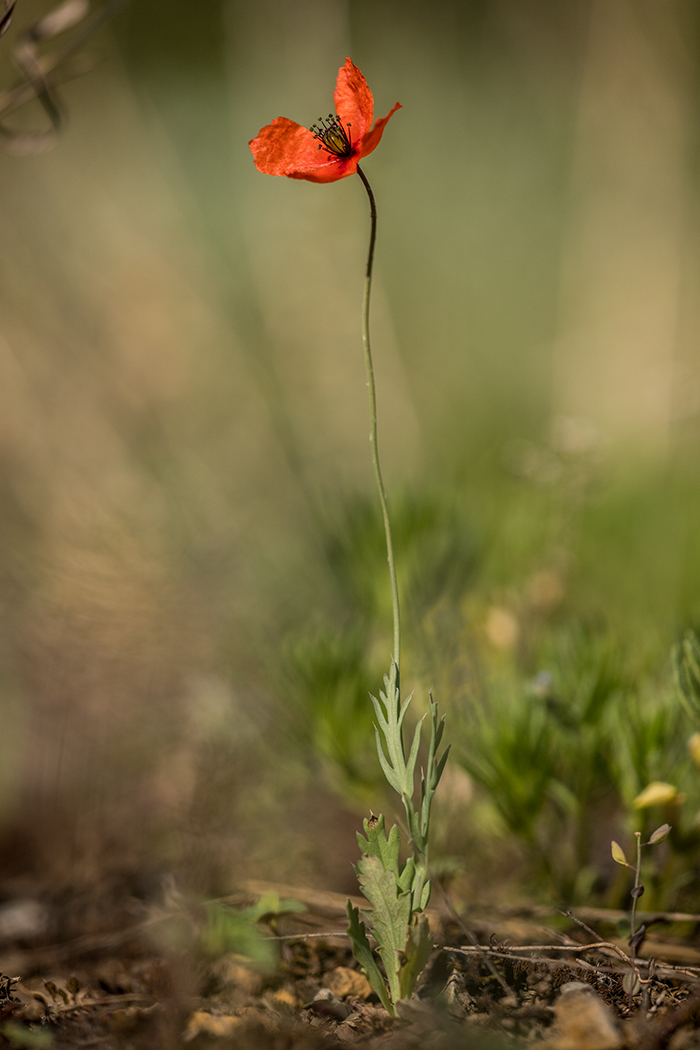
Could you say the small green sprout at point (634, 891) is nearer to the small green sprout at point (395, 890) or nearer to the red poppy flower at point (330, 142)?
the small green sprout at point (395, 890)

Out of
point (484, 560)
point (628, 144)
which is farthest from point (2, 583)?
point (628, 144)

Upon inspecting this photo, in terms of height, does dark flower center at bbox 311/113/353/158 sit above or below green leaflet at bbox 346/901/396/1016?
above

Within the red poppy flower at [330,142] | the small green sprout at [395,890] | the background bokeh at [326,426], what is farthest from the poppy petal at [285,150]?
the background bokeh at [326,426]

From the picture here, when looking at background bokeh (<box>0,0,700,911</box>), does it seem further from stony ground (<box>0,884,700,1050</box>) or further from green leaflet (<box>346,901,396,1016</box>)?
green leaflet (<box>346,901,396,1016</box>)

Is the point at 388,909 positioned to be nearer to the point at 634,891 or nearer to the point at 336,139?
the point at 634,891

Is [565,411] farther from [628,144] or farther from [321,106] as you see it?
[321,106]

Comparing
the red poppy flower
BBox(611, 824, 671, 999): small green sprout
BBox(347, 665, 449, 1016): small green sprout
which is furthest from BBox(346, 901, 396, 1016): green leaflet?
the red poppy flower

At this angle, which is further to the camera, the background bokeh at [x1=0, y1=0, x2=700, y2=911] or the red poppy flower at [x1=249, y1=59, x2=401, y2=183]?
the background bokeh at [x1=0, y1=0, x2=700, y2=911]
